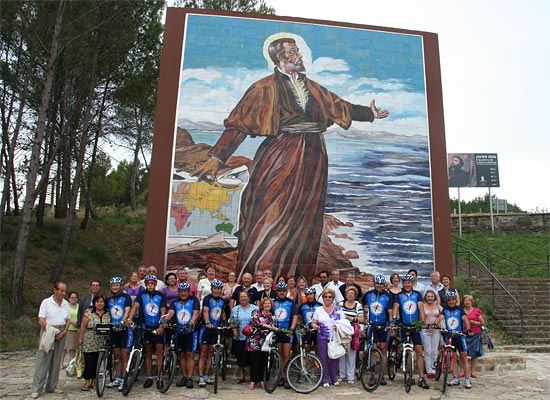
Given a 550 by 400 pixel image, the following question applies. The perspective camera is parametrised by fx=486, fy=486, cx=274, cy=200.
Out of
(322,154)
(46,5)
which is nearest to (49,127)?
(46,5)

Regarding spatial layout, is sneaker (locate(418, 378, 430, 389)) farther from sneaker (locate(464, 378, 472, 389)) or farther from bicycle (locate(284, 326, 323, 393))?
bicycle (locate(284, 326, 323, 393))

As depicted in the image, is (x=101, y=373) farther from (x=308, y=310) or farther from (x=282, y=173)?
(x=282, y=173)

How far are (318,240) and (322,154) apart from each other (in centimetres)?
245

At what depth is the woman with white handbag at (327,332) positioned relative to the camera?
26.6 ft

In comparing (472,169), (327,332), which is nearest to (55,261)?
(327,332)

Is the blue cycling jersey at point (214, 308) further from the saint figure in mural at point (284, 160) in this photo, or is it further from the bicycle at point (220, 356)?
the saint figure in mural at point (284, 160)

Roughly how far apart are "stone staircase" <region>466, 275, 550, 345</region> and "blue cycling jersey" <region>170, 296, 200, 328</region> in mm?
10049

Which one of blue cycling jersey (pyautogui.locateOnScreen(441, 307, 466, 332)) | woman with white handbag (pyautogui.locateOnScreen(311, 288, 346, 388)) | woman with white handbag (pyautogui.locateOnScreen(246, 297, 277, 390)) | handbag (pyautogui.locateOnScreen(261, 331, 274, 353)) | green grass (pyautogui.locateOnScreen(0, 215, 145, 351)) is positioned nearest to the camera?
handbag (pyautogui.locateOnScreen(261, 331, 274, 353))

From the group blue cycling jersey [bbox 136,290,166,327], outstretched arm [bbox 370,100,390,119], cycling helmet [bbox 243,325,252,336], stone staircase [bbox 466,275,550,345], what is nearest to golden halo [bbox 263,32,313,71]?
outstretched arm [bbox 370,100,390,119]

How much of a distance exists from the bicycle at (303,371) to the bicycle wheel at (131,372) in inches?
92.3

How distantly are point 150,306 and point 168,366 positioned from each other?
3.47 ft

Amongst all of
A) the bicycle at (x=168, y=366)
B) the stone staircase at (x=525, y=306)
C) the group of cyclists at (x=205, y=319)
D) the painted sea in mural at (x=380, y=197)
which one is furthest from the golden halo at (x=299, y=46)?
the stone staircase at (x=525, y=306)

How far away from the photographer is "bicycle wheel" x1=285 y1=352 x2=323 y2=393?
25.5 feet

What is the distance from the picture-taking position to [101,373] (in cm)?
734
